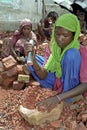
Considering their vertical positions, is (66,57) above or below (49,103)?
above

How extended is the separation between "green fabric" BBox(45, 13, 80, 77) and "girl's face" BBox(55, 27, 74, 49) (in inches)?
1.4

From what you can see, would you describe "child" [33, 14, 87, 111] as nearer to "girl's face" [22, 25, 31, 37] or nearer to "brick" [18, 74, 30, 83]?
"brick" [18, 74, 30, 83]

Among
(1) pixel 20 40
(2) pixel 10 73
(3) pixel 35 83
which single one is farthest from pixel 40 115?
(1) pixel 20 40

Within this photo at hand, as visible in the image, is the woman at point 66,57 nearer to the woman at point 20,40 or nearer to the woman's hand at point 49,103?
the woman's hand at point 49,103

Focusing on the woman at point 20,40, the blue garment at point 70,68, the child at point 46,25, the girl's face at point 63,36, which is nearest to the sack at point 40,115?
the blue garment at point 70,68

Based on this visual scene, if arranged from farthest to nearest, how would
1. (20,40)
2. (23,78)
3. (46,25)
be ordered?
(46,25) → (20,40) → (23,78)

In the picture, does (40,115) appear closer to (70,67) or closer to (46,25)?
(70,67)

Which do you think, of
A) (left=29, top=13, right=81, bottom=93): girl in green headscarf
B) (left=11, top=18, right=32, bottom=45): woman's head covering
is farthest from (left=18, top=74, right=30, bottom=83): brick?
(left=11, top=18, right=32, bottom=45): woman's head covering

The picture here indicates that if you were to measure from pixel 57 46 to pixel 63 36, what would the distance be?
226mm

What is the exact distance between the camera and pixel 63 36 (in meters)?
3.34

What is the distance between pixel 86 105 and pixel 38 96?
1.67ft

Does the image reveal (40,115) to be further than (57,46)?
No

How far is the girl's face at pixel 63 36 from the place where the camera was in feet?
10.9

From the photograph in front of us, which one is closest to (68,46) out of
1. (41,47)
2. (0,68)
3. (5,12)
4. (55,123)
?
(55,123)
